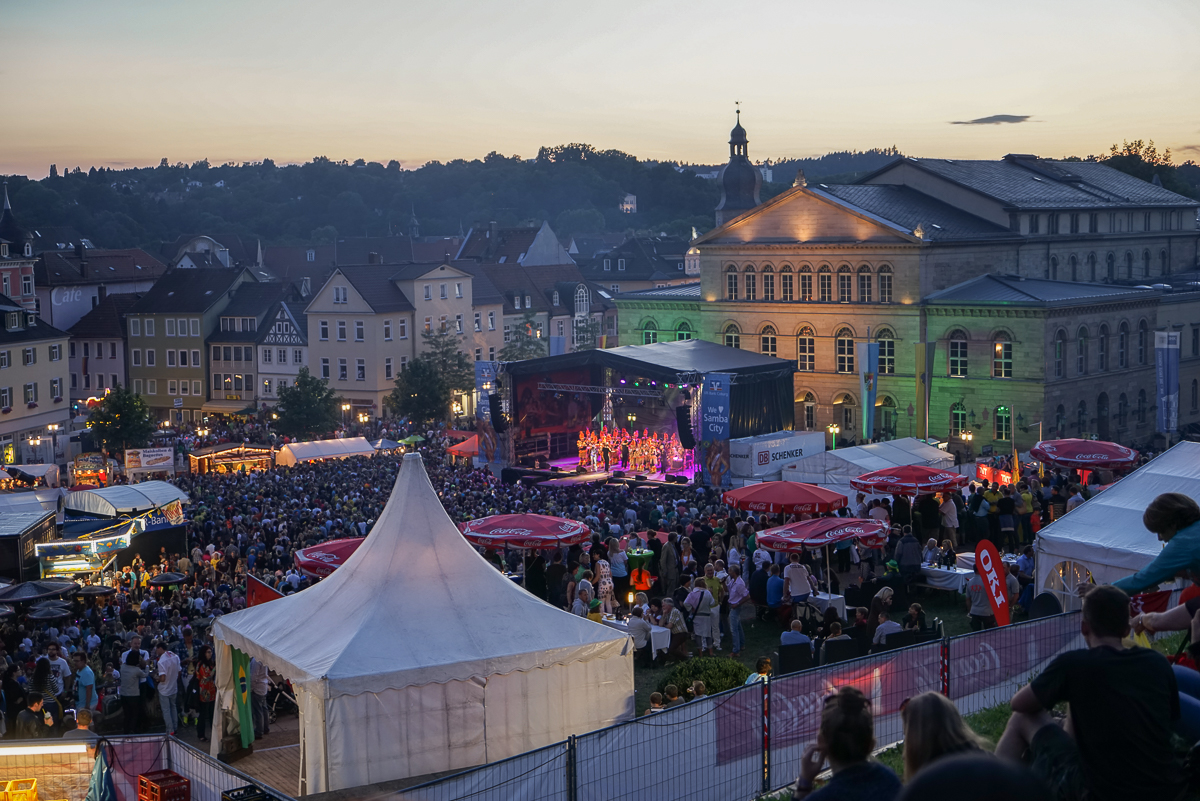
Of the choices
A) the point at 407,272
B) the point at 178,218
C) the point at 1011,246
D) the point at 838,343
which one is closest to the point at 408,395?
the point at 407,272

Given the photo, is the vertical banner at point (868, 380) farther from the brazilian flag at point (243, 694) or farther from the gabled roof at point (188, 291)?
the gabled roof at point (188, 291)

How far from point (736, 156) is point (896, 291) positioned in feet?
86.1

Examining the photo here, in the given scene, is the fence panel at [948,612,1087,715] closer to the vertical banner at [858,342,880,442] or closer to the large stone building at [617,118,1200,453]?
the vertical banner at [858,342,880,442]

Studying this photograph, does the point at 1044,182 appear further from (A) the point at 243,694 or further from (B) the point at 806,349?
(A) the point at 243,694

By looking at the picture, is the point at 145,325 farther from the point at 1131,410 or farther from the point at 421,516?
the point at 421,516

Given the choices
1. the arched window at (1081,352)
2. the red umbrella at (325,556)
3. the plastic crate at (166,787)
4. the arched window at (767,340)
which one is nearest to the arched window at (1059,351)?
the arched window at (1081,352)

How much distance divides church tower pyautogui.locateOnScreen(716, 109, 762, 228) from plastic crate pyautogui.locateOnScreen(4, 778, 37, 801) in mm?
63943

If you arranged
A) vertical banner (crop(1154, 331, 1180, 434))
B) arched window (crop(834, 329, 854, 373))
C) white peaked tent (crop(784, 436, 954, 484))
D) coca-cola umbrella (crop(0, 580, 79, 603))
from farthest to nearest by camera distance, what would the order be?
arched window (crop(834, 329, 854, 373)), vertical banner (crop(1154, 331, 1180, 434)), white peaked tent (crop(784, 436, 954, 484)), coca-cola umbrella (crop(0, 580, 79, 603))

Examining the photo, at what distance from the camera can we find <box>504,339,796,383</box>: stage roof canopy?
136ft

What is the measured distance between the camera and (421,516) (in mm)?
13625

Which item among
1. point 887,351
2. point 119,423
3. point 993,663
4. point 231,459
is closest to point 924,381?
point 887,351

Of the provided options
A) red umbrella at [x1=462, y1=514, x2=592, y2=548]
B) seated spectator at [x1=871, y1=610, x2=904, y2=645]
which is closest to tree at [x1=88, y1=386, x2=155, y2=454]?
red umbrella at [x1=462, y1=514, x2=592, y2=548]

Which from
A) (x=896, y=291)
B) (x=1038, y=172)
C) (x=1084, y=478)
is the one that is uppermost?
(x=1038, y=172)

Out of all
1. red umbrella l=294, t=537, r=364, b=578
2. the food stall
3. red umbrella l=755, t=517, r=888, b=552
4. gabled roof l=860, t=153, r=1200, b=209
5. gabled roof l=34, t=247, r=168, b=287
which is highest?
gabled roof l=860, t=153, r=1200, b=209
